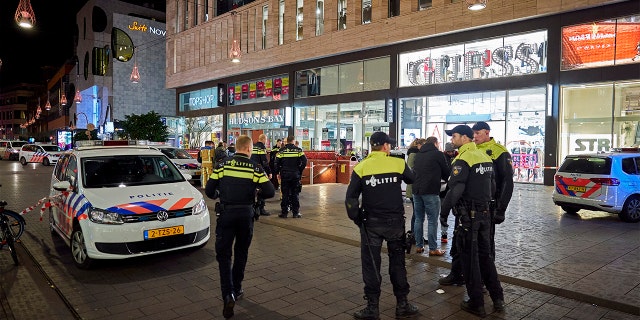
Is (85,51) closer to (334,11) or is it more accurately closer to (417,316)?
(334,11)

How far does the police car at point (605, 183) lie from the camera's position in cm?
963

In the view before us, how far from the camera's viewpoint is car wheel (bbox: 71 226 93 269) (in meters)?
5.91

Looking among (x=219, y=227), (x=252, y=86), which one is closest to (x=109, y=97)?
(x=252, y=86)

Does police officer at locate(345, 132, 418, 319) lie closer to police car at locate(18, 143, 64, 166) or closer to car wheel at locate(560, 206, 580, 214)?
car wheel at locate(560, 206, 580, 214)

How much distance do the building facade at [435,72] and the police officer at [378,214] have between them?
51.8 feet

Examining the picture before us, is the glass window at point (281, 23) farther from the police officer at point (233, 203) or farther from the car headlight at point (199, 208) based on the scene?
the police officer at point (233, 203)

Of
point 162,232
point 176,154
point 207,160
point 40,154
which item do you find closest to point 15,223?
point 162,232

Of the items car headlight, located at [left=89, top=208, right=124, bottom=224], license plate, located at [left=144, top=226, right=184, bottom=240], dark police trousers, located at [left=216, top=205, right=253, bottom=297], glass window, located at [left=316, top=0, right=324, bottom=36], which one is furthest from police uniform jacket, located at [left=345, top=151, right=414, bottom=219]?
glass window, located at [left=316, top=0, right=324, bottom=36]

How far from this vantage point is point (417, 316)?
445cm

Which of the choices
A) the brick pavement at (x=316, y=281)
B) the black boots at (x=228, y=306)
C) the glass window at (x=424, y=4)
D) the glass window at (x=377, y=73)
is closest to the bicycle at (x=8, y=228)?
the brick pavement at (x=316, y=281)

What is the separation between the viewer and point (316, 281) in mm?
5613

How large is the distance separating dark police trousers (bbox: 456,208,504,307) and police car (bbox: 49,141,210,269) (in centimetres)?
367

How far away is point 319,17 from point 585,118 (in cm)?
1553

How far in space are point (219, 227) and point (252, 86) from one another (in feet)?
94.7
